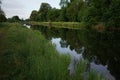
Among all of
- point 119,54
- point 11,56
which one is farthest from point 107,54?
point 11,56

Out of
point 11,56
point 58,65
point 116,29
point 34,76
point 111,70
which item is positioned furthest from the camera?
point 116,29

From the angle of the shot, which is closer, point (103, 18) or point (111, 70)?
point (111, 70)

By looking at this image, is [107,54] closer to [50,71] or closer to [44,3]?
[50,71]

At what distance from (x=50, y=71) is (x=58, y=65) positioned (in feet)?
2.76

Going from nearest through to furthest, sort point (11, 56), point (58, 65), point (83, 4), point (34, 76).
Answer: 1. point (34, 76)
2. point (58, 65)
3. point (11, 56)
4. point (83, 4)

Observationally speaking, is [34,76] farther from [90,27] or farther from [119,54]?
[90,27]

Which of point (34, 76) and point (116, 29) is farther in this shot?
point (116, 29)

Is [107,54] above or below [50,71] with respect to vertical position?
below

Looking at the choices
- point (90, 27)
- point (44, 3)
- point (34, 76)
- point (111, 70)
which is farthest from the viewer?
point (44, 3)

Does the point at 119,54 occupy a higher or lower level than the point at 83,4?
lower

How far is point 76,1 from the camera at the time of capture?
3078 inches

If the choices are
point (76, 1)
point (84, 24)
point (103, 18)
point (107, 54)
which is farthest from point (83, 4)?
point (107, 54)

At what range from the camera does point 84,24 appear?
192 ft

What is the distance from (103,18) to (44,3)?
9626cm
